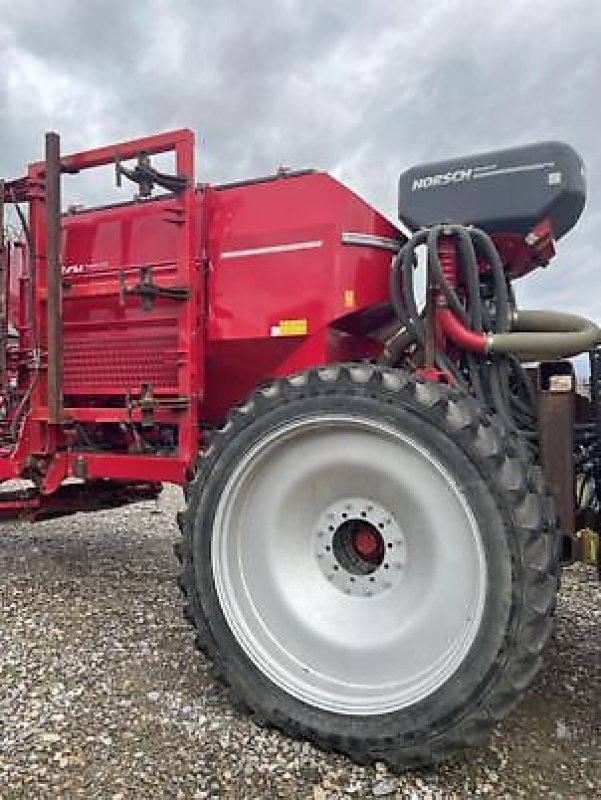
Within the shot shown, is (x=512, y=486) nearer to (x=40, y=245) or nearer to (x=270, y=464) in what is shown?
(x=270, y=464)

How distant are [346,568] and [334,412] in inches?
24.0

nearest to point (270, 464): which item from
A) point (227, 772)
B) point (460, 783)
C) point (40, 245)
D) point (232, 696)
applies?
point (232, 696)

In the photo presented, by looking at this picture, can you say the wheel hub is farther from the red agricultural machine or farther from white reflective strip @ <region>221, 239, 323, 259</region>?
white reflective strip @ <region>221, 239, 323, 259</region>

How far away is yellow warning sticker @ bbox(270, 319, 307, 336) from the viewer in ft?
11.3

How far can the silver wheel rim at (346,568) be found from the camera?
8.53 feet

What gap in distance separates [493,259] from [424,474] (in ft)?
3.25

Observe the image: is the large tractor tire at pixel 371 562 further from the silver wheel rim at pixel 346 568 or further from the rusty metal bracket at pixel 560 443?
the rusty metal bracket at pixel 560 443

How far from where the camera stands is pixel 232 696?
2.91 metres

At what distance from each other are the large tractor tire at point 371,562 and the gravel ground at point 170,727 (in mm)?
138

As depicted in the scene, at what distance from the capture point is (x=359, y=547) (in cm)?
292

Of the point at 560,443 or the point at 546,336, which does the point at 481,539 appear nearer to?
the point at 560,443

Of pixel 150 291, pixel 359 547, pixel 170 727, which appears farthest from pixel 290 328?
pixel 170 727

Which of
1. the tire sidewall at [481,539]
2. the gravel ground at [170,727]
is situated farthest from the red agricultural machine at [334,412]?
the gravel ground at [170,727]

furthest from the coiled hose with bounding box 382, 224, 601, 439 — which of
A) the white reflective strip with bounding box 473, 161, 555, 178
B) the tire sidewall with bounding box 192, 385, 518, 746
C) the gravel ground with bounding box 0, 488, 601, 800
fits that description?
the gravel ground with bounding box 0, 488, 601, 800
